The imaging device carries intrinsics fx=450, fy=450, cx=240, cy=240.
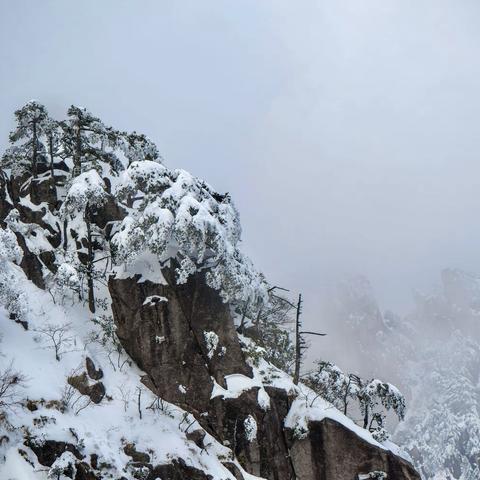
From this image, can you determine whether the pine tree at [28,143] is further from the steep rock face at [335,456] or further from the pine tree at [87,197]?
the steep rock face at [335,456]

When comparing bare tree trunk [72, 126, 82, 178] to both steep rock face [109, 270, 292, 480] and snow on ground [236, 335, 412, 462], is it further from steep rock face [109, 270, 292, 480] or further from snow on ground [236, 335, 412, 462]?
snow on ground [236, 335, 412, 462]

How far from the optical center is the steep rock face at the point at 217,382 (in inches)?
1083

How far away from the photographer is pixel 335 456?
98.4 feet

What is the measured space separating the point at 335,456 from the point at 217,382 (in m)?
9.46

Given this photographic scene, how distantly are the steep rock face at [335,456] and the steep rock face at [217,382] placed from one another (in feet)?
0.20

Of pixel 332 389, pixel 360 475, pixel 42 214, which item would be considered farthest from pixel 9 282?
pixel 332 389

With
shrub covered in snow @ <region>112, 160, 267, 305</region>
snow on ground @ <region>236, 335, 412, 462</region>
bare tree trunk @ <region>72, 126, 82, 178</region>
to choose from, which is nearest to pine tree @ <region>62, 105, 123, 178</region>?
bare tree trunk @ <region>72, 126, 82, 178</region>

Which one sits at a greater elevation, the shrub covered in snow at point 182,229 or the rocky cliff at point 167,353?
the shrub covered in snow at point 182,229

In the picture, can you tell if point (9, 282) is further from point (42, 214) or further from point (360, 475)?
point (360, 475)

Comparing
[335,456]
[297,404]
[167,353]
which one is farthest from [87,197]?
[335,456]

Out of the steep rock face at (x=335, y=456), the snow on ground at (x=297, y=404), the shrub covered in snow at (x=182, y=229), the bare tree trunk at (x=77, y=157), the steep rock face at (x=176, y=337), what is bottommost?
the steep rock face at (x=335, y=456)

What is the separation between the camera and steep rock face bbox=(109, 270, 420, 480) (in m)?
27.5

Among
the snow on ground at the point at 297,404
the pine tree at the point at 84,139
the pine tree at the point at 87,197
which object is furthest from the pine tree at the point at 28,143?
the snow on ground at the point at 297,404

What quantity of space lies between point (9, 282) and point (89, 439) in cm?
894
